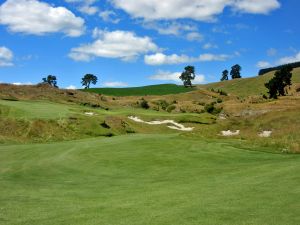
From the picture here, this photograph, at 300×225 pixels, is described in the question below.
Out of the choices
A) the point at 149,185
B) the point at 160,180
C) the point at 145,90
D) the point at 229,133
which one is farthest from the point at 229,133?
the point at 145,90

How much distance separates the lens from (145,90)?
589ft

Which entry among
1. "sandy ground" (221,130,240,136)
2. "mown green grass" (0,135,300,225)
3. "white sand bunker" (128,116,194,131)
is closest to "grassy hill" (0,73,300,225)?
"mown green grass" (0,135,300,225)

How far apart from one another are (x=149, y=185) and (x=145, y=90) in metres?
162

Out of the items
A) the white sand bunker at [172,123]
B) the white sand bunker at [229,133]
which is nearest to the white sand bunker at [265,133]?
the white sand bunker at [229,133]

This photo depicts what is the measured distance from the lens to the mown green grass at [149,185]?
1195 centimetres

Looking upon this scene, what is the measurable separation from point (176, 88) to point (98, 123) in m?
133

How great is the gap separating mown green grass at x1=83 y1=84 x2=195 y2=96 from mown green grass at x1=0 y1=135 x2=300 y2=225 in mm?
133956

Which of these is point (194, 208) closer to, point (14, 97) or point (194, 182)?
point (194, 182)

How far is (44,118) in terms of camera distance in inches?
2052

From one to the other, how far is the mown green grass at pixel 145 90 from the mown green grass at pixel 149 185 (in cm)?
13396

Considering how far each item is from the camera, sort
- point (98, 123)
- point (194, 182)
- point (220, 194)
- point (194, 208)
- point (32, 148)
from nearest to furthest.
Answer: point (194, 208), point (220, 194), point (194, 182), point (32, 148), point (98, 123)

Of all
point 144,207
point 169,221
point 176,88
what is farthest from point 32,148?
point 176,88

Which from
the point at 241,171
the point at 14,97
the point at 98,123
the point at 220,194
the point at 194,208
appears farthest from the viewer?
the point at 14,97

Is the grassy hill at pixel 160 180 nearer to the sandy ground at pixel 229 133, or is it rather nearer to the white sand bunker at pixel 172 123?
the sandy ground at pixel 229 133
